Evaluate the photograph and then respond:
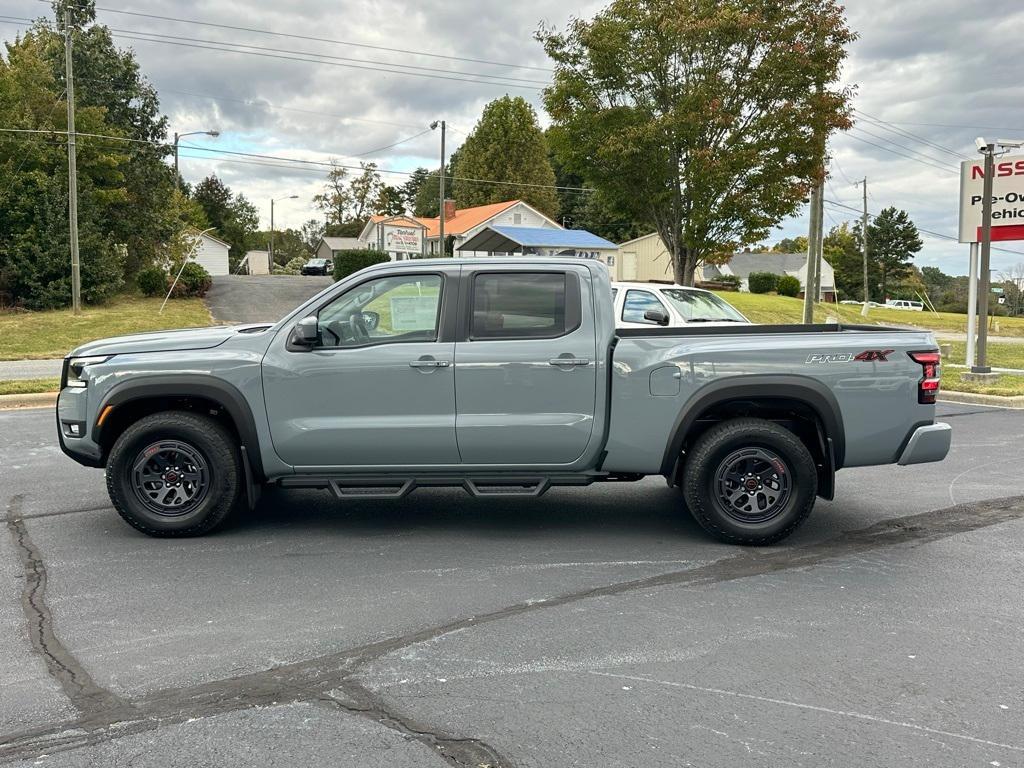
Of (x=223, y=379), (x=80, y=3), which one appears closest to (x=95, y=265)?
(x=80, y=3)

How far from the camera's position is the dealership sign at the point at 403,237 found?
40.5 metres

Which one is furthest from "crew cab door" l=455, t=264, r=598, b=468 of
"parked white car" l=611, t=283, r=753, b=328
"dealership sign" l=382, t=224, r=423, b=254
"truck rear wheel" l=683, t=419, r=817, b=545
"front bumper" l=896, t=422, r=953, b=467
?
"dealership sign" l=382, t=224, r=423, b=254

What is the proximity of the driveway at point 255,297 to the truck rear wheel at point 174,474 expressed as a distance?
22399mm

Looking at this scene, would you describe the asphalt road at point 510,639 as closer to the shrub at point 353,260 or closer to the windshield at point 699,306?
the windshield at point 699,306

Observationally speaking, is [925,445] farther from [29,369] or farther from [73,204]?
[73,204]

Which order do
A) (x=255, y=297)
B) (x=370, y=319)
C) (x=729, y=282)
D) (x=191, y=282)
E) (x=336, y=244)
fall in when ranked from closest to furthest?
(x=370, y=319), (x=191, y=282), (x=255, y=297), (x=729, y=282), (x=336, y=244)

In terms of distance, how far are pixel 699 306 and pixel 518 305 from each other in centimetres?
763

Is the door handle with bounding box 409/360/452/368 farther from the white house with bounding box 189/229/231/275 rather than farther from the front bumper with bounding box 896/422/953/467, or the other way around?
the white house with bounding box 189/229/231/275

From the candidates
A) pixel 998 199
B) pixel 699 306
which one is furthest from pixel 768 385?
pixel 998 199

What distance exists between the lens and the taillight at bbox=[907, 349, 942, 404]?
593 cm

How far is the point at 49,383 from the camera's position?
14.2 metres

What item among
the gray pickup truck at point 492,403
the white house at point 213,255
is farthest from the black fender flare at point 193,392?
the white house at point 213,255

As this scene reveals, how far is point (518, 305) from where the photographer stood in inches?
240

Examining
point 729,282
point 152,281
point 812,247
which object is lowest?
point 152,281
